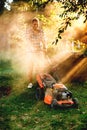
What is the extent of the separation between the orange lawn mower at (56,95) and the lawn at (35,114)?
14 cm

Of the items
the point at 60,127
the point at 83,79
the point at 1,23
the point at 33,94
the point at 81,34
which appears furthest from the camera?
the point at 1,23

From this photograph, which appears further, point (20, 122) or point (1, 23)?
point (1, 23)

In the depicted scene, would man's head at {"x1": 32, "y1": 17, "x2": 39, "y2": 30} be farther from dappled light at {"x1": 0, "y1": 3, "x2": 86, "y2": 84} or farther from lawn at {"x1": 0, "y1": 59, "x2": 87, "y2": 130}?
lawn at {"x1": 0, "y1": 59, "x2": 87, "y2": 130}

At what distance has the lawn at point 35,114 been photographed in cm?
693

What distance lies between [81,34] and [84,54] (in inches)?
254

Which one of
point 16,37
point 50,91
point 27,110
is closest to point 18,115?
point 27,110

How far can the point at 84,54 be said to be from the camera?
39.2 feet

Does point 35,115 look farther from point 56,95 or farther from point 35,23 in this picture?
point 35,23

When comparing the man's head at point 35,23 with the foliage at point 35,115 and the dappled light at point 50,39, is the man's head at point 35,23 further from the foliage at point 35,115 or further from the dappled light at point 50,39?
the foliage at point 35,115

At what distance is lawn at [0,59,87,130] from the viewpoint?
6.93 metres

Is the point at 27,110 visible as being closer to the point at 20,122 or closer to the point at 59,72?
the point at 20,122

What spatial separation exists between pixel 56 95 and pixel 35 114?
0.84m

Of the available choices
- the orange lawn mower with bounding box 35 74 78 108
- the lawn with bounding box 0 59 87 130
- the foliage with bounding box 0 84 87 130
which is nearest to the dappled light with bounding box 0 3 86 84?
the orange lawn mower with bounding box 35 74 78 108

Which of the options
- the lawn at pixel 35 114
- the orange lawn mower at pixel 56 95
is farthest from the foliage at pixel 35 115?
the orange lawn mower at pixel 56 95
